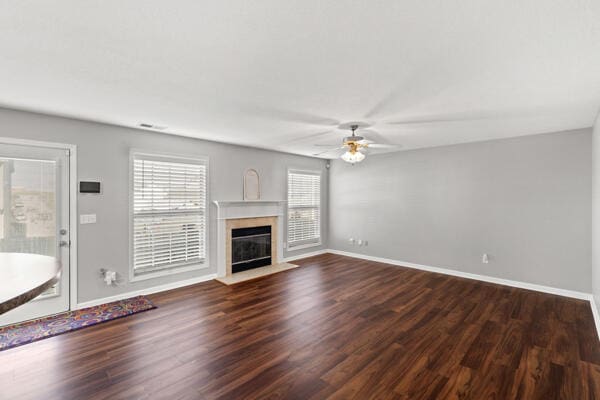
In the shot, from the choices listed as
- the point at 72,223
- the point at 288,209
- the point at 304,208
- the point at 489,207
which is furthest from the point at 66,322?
the point at 489,207

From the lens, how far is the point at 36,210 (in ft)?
11.1

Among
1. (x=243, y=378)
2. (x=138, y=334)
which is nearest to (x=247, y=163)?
(x=138, y=334)

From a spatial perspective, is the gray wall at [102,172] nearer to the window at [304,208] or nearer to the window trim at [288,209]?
the window trim at [288,209]

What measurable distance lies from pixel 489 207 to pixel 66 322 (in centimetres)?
645

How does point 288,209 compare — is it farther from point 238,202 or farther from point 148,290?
point 148,290

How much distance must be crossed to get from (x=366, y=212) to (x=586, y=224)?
12.1 ft

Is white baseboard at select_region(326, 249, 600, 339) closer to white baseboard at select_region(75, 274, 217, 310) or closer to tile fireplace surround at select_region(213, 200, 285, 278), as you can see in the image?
tile fireplace surround at select_region(213, 200, 285, 278)

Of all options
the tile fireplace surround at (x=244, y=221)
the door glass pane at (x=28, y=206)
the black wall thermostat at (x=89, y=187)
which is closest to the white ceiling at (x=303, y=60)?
the door glass pane at (x=28, y=206)

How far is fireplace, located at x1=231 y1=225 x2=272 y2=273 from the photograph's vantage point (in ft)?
17.8

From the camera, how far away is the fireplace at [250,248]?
543cm

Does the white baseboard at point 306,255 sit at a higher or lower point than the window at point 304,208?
lower

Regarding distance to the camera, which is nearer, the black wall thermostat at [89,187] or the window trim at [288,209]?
the black wall thermostat at [89,187]

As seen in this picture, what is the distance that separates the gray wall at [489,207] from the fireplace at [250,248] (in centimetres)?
228

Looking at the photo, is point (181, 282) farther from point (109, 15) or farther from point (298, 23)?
point (298, 23)
